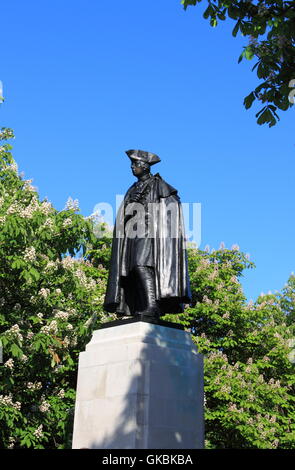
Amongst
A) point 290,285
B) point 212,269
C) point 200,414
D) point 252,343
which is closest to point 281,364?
point 252,343

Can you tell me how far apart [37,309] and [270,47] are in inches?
407

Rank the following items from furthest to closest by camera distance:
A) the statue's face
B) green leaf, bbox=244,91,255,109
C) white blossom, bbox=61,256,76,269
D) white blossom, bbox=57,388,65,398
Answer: white blossom, bbox=57,388,65,398 → white blossom, bbox=61,256,76,269 → the statue's face → green leaf, bbox=244,91,255,109

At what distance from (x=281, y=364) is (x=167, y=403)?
20.0 m

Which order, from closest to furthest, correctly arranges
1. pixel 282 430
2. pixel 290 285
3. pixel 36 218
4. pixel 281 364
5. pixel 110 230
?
pixel 36 218
pixel 282 430
pixel 281 364
pixel 110 230
pixel 290 285

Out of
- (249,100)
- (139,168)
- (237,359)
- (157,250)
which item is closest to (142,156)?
(139,168)

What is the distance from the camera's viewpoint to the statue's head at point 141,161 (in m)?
9.91

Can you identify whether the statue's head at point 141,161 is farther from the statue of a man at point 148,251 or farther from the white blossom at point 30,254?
the white blossom at point 30,254

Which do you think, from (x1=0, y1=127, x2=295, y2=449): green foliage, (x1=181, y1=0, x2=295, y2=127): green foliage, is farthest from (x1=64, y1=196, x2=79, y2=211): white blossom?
(x1=181, y1=0, x2=295, y2=127): green foliage

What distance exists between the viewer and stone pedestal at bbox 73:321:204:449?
25.8 feet

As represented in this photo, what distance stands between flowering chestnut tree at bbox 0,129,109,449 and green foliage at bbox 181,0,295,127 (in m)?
7.56

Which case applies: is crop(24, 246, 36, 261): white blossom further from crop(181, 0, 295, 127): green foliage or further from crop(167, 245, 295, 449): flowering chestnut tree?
crop(167, 245, 295, 449): flowering chestnut tree
